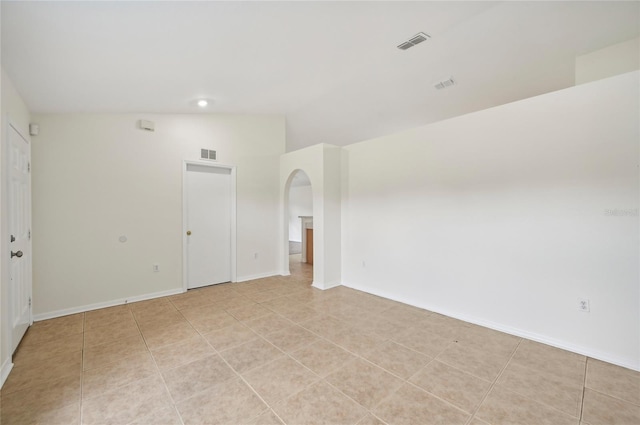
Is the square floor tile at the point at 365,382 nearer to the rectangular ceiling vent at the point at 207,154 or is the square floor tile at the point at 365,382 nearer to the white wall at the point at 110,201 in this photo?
the white wall at the point at 110,201

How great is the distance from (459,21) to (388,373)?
323cm

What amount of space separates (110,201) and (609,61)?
20.5 feet

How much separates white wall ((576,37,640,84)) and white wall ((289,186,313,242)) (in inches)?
338

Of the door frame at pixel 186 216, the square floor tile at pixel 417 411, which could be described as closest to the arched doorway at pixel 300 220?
the door frame at pixel 186 216

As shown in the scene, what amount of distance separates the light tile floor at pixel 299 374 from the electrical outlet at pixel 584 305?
0.42 m

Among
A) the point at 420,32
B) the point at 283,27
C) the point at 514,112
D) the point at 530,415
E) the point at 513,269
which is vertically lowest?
A: the point at 530,415

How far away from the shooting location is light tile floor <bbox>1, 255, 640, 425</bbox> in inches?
68.3

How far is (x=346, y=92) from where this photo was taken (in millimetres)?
4152

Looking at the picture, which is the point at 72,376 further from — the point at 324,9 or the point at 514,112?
the point at 514,112

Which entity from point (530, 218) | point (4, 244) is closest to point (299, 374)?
point (4, 244)

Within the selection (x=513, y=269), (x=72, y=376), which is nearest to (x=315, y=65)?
(x=513, y=269)

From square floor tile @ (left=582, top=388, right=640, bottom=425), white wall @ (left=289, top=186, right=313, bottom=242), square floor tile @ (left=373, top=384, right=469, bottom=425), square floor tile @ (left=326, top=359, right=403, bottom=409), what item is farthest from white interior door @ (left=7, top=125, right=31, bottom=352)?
white wall @ (left=289, top=186, right=313, bottom=242)

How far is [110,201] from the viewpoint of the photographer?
3.65 m

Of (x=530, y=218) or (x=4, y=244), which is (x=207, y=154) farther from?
(x=530, y=218)
